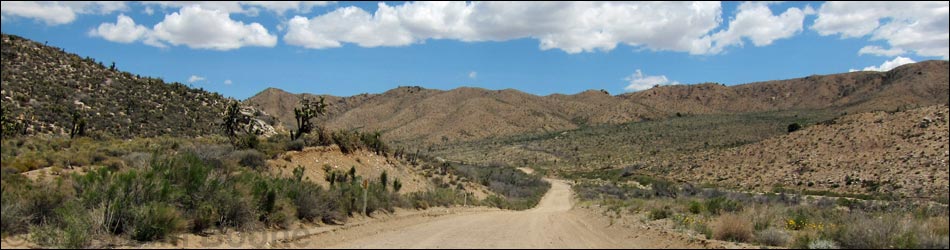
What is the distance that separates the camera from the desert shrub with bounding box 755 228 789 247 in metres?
13.2

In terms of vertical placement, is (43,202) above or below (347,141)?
below

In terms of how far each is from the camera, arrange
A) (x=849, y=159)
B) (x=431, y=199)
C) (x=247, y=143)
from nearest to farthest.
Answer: (x=431, y=199), (x=247, y=143), (x=849, y=159)

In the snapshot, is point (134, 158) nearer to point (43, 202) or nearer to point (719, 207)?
point (43, 202)

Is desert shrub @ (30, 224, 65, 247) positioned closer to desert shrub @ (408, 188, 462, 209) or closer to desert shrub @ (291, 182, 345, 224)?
desert shrub @ (291, 182, 345, 224)

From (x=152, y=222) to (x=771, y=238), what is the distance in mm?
12809

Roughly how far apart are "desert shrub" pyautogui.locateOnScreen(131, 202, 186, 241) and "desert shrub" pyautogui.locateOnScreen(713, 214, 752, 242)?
11996 mm

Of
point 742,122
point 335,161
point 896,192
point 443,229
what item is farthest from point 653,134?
point 443,229

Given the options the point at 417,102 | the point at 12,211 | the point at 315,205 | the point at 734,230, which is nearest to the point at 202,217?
the point at 12,211

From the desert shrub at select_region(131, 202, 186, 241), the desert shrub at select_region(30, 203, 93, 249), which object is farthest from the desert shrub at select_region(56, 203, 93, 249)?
the desert shrub at select_region(131, 202, 186, 241)

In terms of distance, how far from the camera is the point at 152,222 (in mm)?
12039

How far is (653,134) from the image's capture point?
97.2 meters

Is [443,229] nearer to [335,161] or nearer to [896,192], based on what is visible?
[335,161]

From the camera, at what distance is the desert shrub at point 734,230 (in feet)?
45.7

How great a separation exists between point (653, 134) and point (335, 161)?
237ft
